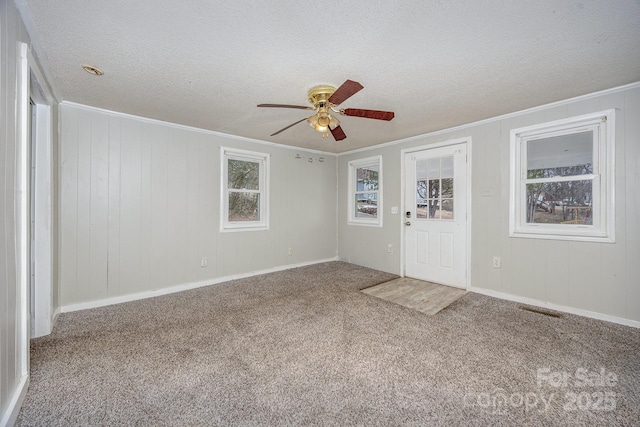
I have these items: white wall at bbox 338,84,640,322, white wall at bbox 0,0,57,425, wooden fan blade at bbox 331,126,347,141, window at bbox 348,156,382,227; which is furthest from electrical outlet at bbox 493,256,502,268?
white wall at bbox 0,0,57,425

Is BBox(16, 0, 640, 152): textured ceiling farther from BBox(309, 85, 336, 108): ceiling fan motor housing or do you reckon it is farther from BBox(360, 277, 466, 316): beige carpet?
BBox(360, 277, 466, 316): beige carpet

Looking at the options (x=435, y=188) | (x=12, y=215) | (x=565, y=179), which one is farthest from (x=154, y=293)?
(x=565, y=179)

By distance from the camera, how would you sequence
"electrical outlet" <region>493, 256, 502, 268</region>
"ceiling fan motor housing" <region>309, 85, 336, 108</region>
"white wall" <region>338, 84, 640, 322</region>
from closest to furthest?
"ceiling fan motor housing" <region>309, 85, 336, 108</region>, "white wall" <region>338, 84, 640, 322</region>, "electrical outlet" <region>493, 256, 502, 268</region>

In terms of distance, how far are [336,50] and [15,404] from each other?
2.91 m

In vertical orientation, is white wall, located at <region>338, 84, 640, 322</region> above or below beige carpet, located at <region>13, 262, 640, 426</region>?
above

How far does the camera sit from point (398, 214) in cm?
448

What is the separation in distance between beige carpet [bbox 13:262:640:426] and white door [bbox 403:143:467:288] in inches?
37.0

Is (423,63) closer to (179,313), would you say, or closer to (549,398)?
(549,398)

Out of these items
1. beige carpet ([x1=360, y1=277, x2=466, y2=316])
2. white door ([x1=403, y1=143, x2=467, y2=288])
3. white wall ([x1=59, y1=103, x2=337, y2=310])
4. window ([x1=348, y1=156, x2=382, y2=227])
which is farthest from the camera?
window ([x1=348, y1=156, x2=382, y2=227])

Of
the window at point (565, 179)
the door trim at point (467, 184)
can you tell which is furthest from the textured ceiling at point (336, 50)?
the door trim at point (467, 184)

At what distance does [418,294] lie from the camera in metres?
3.50

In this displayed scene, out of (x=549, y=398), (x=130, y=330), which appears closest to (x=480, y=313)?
(x=549, y=398)

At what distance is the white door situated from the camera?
3.73 meters

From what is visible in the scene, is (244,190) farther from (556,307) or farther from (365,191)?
(556,307)
